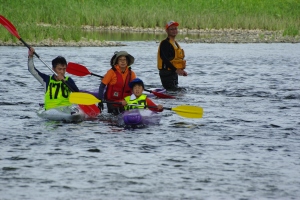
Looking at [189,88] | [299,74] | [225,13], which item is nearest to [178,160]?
[189,88]

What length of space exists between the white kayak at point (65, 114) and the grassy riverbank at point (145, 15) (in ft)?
70.0

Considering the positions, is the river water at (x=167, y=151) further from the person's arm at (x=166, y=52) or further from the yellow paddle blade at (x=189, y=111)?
the person's arm at (x=166, y=52)

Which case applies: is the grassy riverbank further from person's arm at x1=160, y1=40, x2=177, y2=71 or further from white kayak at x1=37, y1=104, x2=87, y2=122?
white kayak at x1=37, y1=104, x2=87, y2=122

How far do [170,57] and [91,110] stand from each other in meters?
3.93

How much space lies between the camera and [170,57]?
17391mm

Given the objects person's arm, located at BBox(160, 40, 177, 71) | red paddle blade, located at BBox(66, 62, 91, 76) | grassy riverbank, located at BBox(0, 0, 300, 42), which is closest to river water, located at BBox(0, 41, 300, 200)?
person's arm, located at BBox(160, 40, 177, 71)

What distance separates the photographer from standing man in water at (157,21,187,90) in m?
17.2

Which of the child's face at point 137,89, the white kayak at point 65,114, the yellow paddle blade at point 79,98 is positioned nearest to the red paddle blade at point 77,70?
the white kayak at point 65,114

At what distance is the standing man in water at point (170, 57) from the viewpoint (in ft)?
56.4

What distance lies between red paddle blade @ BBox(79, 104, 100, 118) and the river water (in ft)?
0.89

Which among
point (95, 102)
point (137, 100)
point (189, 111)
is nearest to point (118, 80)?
point (95, 102)

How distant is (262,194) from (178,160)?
1.87 meters

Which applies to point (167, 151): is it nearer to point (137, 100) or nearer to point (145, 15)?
point (137, 100)

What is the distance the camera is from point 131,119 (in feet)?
41.7
